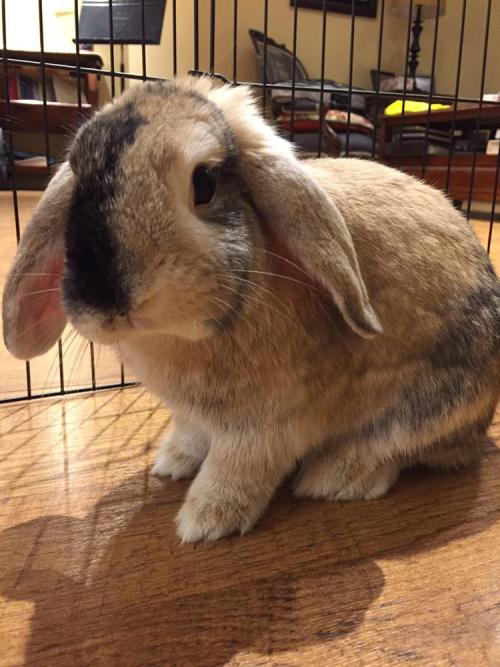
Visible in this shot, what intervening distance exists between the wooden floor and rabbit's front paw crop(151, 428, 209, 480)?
22 mm

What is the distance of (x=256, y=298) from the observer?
780 millimetres

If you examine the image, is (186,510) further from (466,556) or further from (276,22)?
(276,22)

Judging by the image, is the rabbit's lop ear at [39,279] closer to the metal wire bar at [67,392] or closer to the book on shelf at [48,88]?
the metal wire bar at [67,392]

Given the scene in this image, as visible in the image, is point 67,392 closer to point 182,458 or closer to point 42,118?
point 182,458

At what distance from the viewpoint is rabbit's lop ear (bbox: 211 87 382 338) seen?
0.75 metres

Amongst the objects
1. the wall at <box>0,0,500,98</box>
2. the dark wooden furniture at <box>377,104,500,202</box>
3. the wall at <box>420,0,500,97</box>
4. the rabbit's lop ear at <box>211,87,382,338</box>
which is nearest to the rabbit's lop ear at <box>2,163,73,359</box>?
the rabbit's lop ear at <box>211,87,382,338</box>

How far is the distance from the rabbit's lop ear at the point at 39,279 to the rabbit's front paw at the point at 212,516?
336mm

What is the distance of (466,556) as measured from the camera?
2.74 ft

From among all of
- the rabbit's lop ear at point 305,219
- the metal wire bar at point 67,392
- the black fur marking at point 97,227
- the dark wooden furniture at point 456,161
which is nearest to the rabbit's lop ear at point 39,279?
the black fur marking at point 97,227

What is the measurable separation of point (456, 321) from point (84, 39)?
106 cm

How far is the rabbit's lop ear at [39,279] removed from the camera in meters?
0.82

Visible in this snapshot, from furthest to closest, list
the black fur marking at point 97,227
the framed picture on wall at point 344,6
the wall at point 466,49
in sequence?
the wall at point 466,49 < the framed picture on wall at point 344,6 < the black fur marking at point 97,227

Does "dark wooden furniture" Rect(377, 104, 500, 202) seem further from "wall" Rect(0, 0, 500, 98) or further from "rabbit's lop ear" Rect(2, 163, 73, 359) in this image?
"rabbit's lop ear" Rect(2, 163, 73, 359)

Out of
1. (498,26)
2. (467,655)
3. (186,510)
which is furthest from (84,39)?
(498,26)
